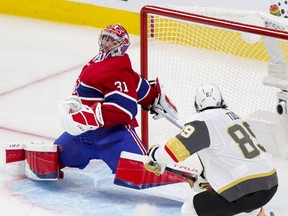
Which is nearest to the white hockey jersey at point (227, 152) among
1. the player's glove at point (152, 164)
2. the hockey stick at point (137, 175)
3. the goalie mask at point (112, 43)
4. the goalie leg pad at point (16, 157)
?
the player's glove at point (152, 164)

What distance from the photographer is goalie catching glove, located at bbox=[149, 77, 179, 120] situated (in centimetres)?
471

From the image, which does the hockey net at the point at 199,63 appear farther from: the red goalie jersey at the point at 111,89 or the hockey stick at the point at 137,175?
the hockey stick at the point at 137,175

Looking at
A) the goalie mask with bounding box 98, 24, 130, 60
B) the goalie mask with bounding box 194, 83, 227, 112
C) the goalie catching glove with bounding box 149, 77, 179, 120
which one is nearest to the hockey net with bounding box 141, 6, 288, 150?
the goalie catching glove with bounding box 149, 77, 179, 120

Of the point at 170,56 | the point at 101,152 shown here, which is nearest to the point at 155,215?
the point at 101,152

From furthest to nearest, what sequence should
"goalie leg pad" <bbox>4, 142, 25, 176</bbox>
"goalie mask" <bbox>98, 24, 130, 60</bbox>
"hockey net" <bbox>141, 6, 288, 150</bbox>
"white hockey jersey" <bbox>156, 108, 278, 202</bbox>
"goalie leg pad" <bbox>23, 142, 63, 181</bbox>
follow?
"hockey net" <bbox>141, 6, 288, 150</bbox>, "goalie leg pad" <bbox>4, 142, 25, 176</bbox>, "goalie leg pad" <bbox>23, 142, 63, 181</bbox>, "goalie mask" <bbox>98, 24, 130, 60</bbox>, "white hockey jersey" <bbox>156, 108, 278, 202</bbox>

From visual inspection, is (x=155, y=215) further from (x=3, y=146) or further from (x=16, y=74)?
(x=16, y=74)

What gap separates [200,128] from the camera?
12.0 ft

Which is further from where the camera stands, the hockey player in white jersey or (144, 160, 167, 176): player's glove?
(144, 160, 167, 176): player's glove

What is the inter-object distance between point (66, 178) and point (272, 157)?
40.6 inches

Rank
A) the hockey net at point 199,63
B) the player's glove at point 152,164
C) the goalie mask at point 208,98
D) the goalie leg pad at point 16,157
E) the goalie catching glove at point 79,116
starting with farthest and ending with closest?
1. the hockey net at point 199,63
2. the goalie leg pad at point 16,157
3. the goalie catching glove at point 79,116
4. the player's glove at point 152,164
5. the goalie mask at point 208,98

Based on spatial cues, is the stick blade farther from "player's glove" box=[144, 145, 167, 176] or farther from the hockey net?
the hockey net

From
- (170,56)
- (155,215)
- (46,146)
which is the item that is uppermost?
(170,56)

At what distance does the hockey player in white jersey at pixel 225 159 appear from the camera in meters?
3.67

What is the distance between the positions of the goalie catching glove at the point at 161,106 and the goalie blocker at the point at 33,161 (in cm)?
51
